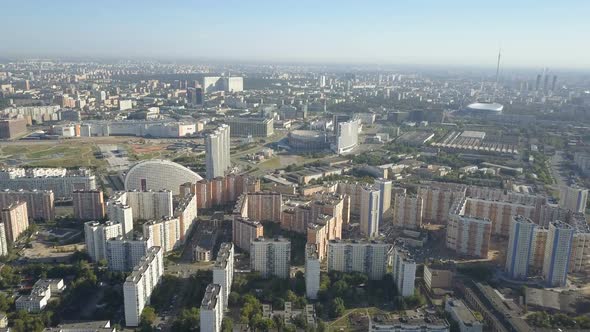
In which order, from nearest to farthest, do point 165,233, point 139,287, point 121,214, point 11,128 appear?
point 139,287 → point 165,233 → point 121,214 → point 11,128

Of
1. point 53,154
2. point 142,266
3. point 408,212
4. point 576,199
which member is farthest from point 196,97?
point 142,266

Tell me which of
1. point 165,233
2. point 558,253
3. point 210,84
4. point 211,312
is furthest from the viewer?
point 210,84

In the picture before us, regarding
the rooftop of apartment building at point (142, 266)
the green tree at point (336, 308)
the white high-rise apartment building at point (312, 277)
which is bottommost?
the green tree at point (336, 308)

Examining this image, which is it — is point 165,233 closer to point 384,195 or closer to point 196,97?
point 384,195

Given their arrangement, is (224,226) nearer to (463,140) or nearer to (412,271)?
(412,271)

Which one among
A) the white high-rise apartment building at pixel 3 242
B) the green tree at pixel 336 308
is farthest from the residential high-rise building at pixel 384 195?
the white high-rise apartment building at pixel 3 242

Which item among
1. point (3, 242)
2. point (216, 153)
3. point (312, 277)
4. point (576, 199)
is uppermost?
point (216, 153)

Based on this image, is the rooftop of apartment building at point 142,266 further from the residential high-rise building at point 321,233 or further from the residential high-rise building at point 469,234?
the residential high-rise building at point 469,234
